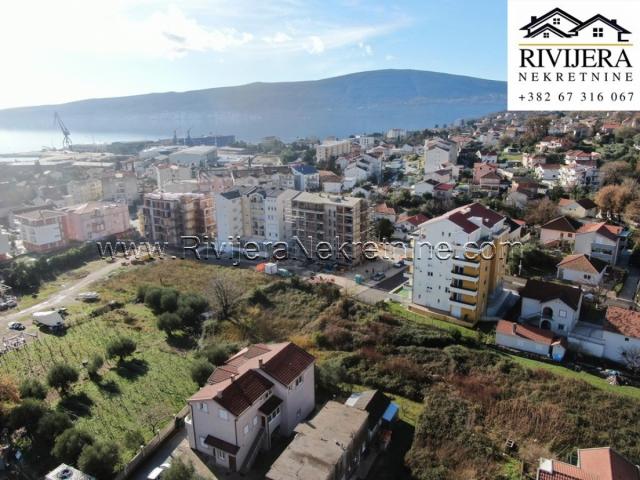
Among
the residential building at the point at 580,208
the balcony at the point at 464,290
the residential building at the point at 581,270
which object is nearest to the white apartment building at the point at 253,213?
the balcony at the point at 464,290

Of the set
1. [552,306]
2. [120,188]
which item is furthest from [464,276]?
[120,188]

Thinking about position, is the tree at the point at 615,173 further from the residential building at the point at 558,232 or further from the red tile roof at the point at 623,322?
the red tile roof at the point at 623,322

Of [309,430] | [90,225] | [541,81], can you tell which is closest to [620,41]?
[541,81]

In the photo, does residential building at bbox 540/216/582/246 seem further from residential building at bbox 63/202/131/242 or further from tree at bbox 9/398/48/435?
residential building at bbox 63/202/131/242

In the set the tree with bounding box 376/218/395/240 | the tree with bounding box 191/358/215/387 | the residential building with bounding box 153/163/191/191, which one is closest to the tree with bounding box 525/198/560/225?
the tree with bounding box 376/218/395/240

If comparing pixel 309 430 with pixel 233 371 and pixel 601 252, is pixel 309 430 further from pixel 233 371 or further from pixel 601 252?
pixel 601 252

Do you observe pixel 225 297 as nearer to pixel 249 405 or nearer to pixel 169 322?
pixel 169 322
